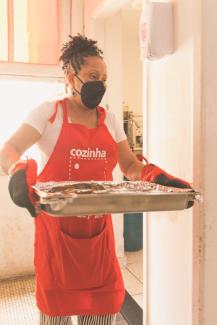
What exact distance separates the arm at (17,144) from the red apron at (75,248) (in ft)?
0.27

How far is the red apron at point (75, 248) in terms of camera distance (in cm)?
109

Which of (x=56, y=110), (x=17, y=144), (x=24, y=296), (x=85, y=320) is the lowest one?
(x=24, y=296)

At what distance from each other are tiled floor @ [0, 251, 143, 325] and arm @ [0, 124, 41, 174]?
123 cm

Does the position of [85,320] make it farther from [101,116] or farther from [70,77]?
[70,77]

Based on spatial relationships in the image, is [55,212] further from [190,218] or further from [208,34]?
[208,34]

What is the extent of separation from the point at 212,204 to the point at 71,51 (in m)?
0.69

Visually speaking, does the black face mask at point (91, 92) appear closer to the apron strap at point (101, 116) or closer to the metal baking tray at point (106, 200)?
the apron strap at point (101, 116)

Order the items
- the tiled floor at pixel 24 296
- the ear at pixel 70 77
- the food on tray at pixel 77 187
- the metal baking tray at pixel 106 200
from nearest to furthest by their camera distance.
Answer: the metal baking tray at pixel 106 200
the food on tray at pixel 77 187
the ear at pixel 70 77
the tiled floor at pixel 24 296

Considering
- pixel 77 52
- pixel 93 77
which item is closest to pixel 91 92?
pixel 93 77

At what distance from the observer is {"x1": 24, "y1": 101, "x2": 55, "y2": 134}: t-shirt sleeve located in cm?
106

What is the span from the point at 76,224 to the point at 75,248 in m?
0.07

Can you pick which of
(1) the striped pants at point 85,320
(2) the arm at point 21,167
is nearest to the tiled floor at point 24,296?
(1) the striped pants at point 85,320

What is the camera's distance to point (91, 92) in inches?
44.8

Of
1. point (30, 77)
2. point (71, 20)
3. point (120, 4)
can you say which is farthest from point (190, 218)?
point (71, 20)
